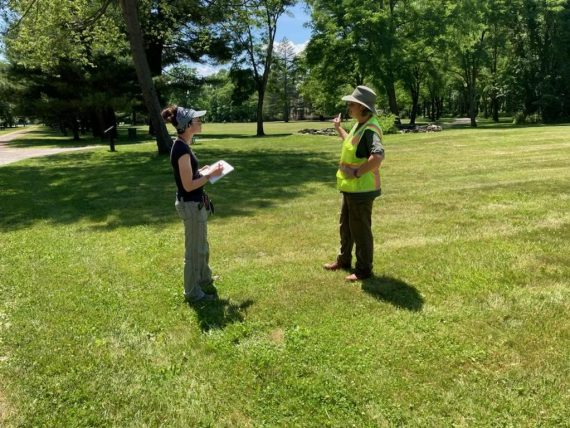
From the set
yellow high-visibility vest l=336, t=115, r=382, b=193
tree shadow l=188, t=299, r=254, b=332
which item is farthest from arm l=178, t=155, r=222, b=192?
yellow high-visibility vest l=336, t=115, r=382, b=193

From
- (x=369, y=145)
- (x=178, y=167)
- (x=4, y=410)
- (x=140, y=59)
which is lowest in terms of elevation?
(x=4, y=410)

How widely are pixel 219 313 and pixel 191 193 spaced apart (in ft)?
4.04

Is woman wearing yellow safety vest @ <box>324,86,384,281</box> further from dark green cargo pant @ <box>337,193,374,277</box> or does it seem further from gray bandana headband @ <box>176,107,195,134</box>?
gray bandana headband @ <box>176,107,195,134</box>

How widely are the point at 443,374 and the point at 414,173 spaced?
9.76m

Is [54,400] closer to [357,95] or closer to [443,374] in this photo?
[443,374]

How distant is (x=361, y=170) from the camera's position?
4773mm

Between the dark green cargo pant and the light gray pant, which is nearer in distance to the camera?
the light gray pant

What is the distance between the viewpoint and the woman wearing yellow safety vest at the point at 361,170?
15.6 feet

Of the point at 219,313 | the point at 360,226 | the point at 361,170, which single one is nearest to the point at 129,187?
the point at 219,313

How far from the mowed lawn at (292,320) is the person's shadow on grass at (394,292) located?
3 cm

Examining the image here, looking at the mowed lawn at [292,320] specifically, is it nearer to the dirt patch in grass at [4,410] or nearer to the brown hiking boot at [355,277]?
the dirt patch in grass at [4,410]

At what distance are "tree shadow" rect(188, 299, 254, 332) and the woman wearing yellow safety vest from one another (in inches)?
53.4

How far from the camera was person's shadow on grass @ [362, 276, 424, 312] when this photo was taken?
4.66m

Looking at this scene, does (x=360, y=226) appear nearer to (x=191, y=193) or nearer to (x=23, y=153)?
(x=191, y=193)
